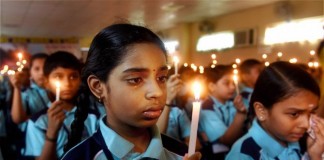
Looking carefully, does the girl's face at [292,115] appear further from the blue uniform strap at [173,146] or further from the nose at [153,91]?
the nose at [153,91]

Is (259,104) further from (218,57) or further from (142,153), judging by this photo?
(218,57)

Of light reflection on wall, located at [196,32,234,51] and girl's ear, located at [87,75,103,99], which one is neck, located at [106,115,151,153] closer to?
girl's ear, located at [87,75,103,99]

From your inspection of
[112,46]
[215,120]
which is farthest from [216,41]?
[112,46]

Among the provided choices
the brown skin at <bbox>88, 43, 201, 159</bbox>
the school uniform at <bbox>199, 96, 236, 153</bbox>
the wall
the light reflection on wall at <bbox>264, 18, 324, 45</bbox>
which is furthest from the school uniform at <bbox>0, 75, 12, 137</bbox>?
the wall

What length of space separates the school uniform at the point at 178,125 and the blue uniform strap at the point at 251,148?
2.36 ft

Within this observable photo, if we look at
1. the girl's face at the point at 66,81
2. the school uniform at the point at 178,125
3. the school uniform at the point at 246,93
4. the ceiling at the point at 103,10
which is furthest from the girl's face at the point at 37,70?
the ceiling at the point at 103,10

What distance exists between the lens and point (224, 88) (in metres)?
2.62

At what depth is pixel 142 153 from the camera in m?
0.88

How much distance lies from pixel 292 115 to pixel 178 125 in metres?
0.89

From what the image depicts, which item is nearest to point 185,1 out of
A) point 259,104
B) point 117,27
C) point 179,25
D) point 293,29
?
point 293,29

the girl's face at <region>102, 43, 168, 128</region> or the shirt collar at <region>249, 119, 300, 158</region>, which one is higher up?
the girl's face at <region>102, 43, 168, 128</region>

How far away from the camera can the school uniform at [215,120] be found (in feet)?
7.20

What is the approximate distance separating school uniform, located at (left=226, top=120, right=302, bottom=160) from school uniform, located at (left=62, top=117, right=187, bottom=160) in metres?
0.45

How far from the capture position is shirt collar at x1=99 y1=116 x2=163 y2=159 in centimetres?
85
